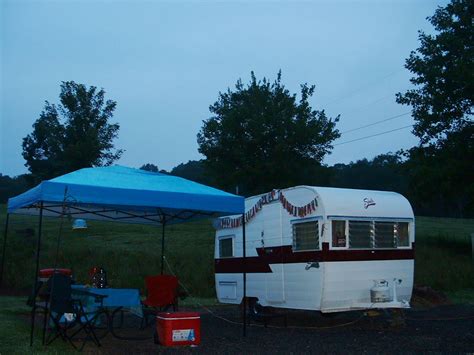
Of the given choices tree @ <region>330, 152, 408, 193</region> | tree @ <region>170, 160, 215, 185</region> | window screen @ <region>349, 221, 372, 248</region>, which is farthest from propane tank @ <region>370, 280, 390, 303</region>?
tree @ <region>330, 152, 408, 193</region>

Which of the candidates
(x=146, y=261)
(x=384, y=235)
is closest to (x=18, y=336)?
(x=384, y=235)

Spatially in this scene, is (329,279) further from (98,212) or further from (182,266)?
(182,266)

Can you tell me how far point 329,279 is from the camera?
→ 937 cm

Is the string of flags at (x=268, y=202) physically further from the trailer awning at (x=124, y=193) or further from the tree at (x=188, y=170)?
the tree at (x=188, y=170)

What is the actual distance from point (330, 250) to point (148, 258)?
37.8 ft

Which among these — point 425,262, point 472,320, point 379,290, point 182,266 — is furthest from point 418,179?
point 379,290

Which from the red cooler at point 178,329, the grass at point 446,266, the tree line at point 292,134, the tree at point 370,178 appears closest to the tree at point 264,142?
the tree line at point 292,134

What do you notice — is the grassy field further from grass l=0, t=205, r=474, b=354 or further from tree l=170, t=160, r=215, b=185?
tree l=170, t=160, r=215, b=185

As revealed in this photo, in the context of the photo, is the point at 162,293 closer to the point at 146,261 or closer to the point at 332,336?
the point at 332,336

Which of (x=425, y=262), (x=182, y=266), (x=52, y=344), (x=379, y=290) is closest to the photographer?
(x=52, y=344)

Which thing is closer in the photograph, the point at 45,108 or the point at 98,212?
the point at 98,212

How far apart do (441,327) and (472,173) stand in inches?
554

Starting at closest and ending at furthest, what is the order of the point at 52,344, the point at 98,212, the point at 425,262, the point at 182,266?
the point at 52,344, the point at 98,212, the point at 182,266, the point at 425,262

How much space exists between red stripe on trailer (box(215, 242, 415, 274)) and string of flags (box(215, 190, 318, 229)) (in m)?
0.64
